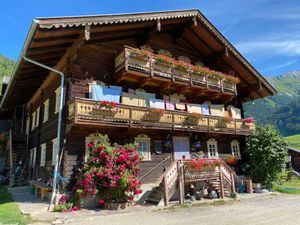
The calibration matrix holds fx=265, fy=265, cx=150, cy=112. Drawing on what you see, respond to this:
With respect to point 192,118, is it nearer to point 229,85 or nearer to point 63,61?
point 229,85

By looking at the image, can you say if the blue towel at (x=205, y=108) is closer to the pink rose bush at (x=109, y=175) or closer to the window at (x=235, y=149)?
the window at (x=235, y=149)

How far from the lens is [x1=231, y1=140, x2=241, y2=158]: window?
2298 centimetres

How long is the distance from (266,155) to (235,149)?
10.4ft

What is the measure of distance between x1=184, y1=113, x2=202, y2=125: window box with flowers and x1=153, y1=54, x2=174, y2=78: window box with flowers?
10.3 ft

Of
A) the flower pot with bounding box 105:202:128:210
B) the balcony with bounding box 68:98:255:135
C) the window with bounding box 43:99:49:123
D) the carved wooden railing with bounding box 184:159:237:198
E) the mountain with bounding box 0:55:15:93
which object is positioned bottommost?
the flower pot with bounding box 105:202:128:210

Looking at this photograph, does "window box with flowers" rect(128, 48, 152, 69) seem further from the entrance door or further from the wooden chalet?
the entrance door

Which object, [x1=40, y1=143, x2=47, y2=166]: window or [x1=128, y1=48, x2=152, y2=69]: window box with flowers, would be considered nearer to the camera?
[x1=128, y1=48, x2=152, y2=69]: window box with flowers

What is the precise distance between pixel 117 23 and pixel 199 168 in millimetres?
9939

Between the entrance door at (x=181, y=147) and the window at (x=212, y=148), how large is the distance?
2.41 meters

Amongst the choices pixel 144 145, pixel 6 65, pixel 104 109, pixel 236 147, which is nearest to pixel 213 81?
pixel 236 147

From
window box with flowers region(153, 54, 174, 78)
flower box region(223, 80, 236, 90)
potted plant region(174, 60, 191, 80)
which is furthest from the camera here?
flower box region(223, 80, 236, 90)

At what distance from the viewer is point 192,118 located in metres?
18.6

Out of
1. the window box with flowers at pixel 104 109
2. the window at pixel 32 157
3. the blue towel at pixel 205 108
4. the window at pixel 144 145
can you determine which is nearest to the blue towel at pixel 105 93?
the window box with flowers at pixel 104 109

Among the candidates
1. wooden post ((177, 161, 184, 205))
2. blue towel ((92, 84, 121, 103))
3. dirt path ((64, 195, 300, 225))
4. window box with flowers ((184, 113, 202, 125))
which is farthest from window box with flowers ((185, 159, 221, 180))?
blue towel ((92, 84, 121, 103))
